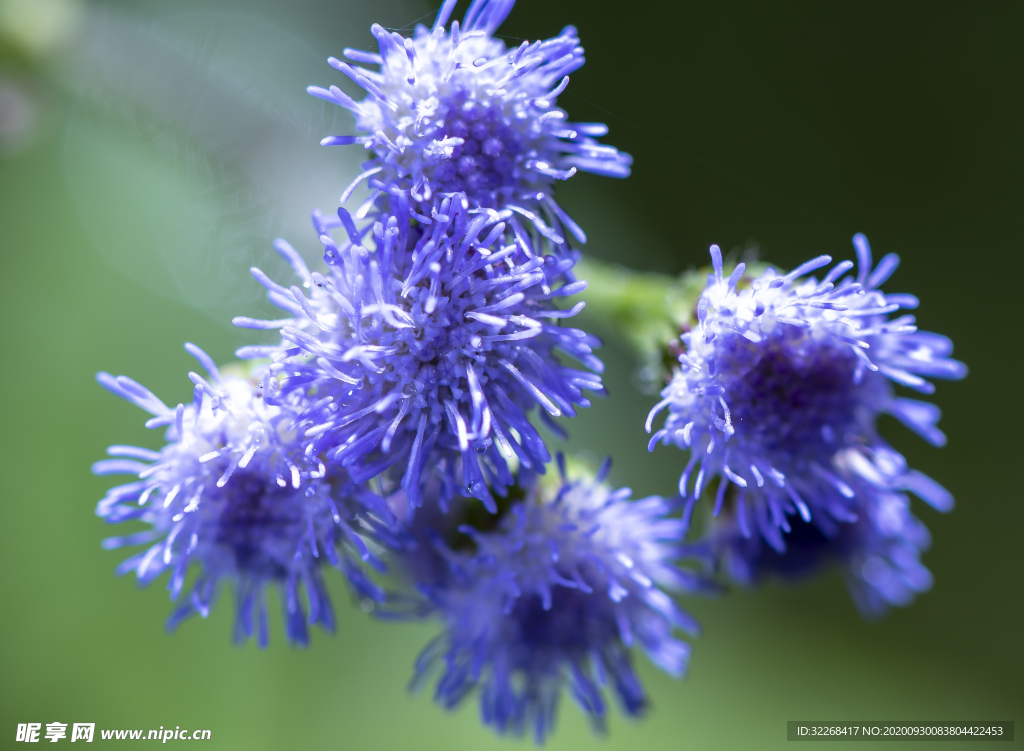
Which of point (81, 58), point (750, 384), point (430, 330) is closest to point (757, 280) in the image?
point (750, 384)

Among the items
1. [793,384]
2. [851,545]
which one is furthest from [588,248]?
[793,384]

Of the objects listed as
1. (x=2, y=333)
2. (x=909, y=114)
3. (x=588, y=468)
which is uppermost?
(x=909, y=114)

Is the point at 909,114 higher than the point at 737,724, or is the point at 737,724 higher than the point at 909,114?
the point at 909,114

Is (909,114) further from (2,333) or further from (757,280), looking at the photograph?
(2,333)

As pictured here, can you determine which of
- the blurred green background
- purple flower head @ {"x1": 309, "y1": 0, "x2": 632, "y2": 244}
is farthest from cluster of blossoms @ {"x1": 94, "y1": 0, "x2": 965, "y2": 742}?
the blurred green background

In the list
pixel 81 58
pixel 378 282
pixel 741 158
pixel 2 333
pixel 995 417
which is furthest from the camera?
pixel 995 417

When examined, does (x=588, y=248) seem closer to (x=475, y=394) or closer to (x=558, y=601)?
(x=558, y=601)

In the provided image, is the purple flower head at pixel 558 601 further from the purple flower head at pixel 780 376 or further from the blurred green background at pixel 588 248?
the blurred green background at pixel 588 248
